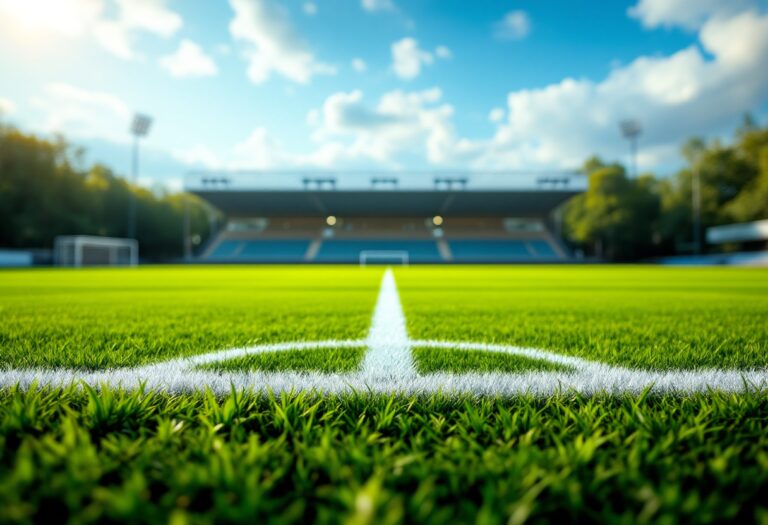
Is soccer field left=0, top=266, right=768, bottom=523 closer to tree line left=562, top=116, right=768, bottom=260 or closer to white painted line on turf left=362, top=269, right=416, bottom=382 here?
white painted line on turf left=362, top=269, right=416, bottom=382

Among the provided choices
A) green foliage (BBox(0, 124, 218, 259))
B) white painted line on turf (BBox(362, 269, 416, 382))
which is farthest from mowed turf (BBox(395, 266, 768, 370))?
green foliage (BBox(0, 124, 218, 259))

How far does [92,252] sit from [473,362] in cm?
3181

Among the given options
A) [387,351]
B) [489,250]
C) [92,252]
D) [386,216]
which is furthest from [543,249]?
[387,351]

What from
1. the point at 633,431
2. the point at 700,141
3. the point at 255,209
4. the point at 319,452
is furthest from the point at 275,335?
the point at 700,141

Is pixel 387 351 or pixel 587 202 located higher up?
pixel 587 202

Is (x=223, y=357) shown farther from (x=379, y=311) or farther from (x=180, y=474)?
(x=379, y=311)

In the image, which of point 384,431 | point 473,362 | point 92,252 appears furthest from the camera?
point 92,252

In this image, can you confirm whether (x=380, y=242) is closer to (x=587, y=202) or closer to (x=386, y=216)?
(x=386, y=216)

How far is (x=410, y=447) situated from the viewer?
2.91 feet

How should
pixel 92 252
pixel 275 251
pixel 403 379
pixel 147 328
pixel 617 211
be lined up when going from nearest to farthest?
pixel 403 379, pixel 147 328, pixel 92 252, pixel 275 251, pixel 617 211

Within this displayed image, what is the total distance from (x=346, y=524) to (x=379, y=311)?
3045 millimetres

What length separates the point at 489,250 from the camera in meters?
34.4

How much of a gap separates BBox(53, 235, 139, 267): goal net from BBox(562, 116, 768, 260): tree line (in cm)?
→ 3547

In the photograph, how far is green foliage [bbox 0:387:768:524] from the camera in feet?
1.98
